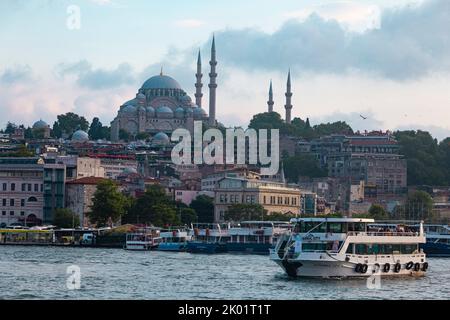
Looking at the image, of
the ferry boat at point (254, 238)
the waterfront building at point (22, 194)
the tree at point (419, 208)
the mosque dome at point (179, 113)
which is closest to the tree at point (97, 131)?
the mosque dome at point (179, 113)

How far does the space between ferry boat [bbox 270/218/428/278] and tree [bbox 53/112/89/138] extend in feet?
342

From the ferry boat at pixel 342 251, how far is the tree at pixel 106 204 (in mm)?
38750

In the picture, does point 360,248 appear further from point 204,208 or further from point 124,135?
point 124,135

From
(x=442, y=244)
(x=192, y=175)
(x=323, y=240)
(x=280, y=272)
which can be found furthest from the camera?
(x=192, y=175)

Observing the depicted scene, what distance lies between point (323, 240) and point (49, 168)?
1942 inches

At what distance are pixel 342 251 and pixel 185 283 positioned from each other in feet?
15.9

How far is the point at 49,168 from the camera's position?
3393 inches

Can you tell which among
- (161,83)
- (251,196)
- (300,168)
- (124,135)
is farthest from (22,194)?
(161,83)

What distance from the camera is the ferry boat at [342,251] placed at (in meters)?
38.2

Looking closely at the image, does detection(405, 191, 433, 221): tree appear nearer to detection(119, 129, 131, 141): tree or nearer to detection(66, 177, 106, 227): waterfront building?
detection(66, 177, 106, 227): waterfront building

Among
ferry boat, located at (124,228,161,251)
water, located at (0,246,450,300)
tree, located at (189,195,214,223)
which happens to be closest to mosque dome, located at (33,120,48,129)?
tree, located at (189,195,214,223)

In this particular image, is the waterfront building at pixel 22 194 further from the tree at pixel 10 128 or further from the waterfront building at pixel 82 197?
the tree at pixel 10 128
